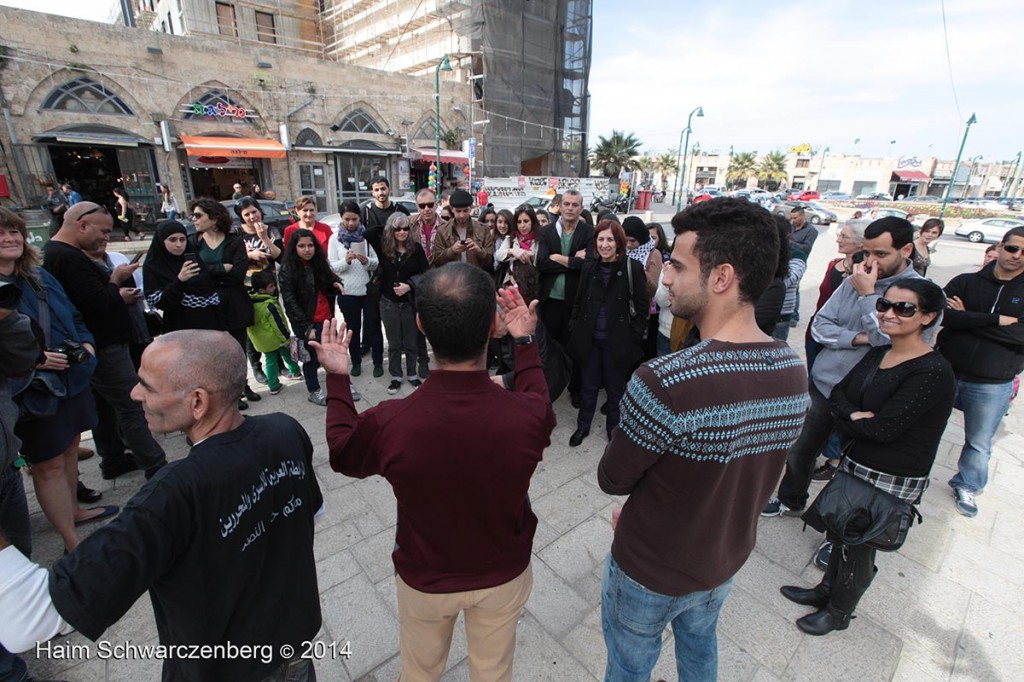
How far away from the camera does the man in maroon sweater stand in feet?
4.38

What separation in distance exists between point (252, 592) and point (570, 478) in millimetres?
2633

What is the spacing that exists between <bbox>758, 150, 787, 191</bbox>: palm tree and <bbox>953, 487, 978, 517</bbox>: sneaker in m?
63.6

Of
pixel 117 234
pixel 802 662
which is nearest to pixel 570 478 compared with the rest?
pixel 802 662

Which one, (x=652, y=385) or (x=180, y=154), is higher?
(x=180, y=154)

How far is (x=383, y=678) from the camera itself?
83.3 inches

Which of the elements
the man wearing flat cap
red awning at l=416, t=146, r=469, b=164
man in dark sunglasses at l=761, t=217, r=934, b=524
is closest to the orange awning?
red awning at l=416, t=146, r=469, b=164

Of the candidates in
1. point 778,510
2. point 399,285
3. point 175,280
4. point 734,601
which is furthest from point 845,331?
point 175,280

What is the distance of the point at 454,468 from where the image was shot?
1.33 metres

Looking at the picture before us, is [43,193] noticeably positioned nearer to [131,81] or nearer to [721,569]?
[131,81]

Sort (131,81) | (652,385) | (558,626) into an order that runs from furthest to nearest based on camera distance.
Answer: (131,81), (558,626), (652,385)

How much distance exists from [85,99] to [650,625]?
2197 cm

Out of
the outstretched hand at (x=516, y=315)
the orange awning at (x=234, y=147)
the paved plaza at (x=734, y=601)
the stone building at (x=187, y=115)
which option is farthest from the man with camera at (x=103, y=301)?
the orange awning at (x=234, y=147)

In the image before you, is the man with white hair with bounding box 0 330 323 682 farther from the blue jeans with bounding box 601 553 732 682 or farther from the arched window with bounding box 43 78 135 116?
the arched window with bounding box 43 78 135 116

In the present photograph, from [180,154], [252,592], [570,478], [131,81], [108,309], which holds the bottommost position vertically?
[570,478]
